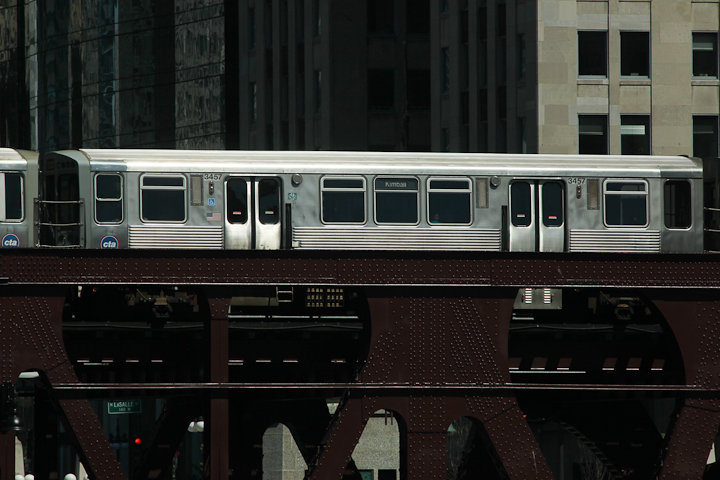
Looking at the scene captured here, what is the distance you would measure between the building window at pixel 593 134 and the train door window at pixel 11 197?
104 ft

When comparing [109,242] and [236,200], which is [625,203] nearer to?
[236,200]

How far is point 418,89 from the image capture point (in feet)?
220

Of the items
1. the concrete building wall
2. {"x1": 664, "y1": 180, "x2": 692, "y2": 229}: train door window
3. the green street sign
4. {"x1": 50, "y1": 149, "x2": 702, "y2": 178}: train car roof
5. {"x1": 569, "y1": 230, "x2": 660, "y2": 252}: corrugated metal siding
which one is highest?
the concrete building wall

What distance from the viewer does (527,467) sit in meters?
29.3

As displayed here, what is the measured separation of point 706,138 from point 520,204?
2794cm

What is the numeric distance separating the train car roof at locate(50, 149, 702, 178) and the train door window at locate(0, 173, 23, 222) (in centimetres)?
142

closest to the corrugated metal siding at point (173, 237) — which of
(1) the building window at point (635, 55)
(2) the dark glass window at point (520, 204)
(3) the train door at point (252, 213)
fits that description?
(3) the train door at point (252, 213)

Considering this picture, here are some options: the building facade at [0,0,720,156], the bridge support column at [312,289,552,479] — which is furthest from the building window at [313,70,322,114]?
the bridge support column at [312,289,552,479]

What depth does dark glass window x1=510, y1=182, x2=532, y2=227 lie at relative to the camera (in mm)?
29375

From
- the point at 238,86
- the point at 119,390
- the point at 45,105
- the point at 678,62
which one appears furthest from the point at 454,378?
the point at 45,105

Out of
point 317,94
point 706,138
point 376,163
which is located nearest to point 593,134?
point 706,138

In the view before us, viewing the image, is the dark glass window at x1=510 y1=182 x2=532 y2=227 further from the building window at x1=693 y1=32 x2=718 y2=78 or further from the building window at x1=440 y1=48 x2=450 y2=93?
the building window at x1=440 y1=48 x2=450 y2=93

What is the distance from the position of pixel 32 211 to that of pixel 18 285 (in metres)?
2.15

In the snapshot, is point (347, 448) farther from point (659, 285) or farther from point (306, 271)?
point (659, 285)
